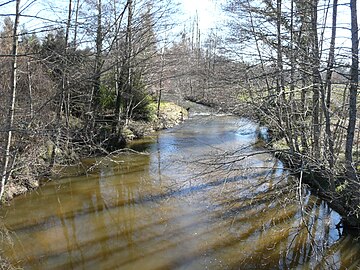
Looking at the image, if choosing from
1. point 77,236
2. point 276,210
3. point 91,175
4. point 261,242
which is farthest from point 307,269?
point 91,175

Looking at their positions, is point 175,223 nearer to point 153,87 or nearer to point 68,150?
point 68,150

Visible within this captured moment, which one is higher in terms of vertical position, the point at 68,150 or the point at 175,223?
the point at 68,150

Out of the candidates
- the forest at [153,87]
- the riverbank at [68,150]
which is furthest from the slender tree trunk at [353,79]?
the riverbank at [68,150]

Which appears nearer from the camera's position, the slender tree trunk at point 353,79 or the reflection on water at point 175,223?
the slender tree trunk at point 353,79

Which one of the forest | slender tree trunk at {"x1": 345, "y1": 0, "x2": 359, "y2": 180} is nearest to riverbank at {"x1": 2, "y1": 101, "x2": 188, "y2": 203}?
the forest

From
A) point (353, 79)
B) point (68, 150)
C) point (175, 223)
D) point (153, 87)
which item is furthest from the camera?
point (153, 87)

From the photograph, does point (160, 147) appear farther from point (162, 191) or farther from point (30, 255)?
point (30, 255)

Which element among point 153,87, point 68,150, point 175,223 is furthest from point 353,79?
point 153,87

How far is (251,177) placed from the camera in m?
11.3

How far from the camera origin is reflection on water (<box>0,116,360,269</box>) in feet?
21.3

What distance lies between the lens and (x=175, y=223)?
7.99m

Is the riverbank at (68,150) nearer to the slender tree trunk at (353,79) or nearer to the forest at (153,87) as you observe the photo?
the forest at (153,87)

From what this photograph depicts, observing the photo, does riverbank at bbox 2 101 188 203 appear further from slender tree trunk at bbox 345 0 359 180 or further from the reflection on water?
slender tree trunk at bbox 345 0 359 180

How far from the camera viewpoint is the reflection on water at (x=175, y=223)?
6.50m
